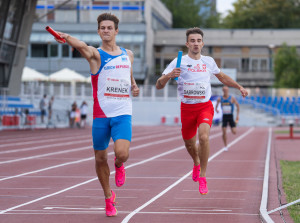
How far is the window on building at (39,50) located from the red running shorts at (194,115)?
207 ft

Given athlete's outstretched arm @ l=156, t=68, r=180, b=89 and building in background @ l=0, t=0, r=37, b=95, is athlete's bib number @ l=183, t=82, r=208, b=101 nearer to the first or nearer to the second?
athlete's outstretched arm @ l=156, t=68, r=180, b=89

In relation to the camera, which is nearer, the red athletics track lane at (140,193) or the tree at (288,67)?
the red athletics track lane at (140,193)

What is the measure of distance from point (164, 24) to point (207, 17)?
21996 millimetres

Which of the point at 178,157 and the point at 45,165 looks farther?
the point at 178,157

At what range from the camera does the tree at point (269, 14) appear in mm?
97812

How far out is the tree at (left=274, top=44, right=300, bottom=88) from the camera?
230ft

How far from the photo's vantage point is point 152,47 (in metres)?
81.1

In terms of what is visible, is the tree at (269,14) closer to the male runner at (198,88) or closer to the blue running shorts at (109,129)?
the male runner at (198,88)

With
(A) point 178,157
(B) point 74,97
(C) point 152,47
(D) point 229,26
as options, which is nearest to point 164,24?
(C) point 152,47

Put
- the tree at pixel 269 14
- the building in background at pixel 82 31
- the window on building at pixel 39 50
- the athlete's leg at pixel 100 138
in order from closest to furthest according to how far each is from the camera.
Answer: the athlete's leg at pixel 100 138, the building in background at pixel 82 31, the window on building at pixel 39 50, the tree at pixel 269 14

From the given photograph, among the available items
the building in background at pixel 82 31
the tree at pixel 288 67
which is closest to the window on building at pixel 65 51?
the building in background at pixel 82 31

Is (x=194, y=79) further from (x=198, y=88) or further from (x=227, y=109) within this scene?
(x=227, y=109)

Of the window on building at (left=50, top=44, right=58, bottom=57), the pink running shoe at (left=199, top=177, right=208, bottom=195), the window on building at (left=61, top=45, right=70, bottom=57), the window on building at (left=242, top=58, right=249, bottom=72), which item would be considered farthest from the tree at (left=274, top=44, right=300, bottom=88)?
the pink running shoe at (left=199, top=177, right=208, bottom=195)

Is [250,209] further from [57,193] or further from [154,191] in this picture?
[57,193]
